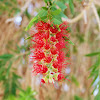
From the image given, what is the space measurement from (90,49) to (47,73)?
1.78 m

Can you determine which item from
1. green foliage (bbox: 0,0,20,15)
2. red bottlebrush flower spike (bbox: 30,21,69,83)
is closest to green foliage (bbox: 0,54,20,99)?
green foliage (bbox: 0,0,20,15)

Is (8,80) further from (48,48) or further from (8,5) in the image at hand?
(48,48)

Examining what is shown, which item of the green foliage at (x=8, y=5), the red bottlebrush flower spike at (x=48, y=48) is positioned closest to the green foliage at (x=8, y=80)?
the green foliage at (x=8, y=5)

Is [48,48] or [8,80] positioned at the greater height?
[48,48]

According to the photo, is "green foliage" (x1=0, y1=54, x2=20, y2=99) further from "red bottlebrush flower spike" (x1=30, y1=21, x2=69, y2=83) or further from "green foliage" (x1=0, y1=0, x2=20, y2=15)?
"red bottlebrush flower spike" (x1=30, y1=21, x2=69, y2=83)

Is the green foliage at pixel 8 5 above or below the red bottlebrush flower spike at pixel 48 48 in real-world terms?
above

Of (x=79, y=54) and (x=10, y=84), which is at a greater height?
(x=79, y=54)

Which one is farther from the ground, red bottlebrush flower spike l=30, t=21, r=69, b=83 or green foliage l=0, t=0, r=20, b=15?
green foliage l=0, t=0, r=20, b=15

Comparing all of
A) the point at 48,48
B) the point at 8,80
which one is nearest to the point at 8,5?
the point at 8,80

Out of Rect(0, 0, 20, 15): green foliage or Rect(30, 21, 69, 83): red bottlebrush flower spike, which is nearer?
Rect(30, 21, 69, 83): red bottlebrush flower spike

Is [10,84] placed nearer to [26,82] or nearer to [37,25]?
[26,82]

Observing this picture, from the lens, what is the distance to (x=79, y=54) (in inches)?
81.3

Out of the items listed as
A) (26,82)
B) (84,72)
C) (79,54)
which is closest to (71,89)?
(84,72)

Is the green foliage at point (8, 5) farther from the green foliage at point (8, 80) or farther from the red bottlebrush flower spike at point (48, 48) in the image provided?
the red bottlebrush flower spike at point (48, 48)
